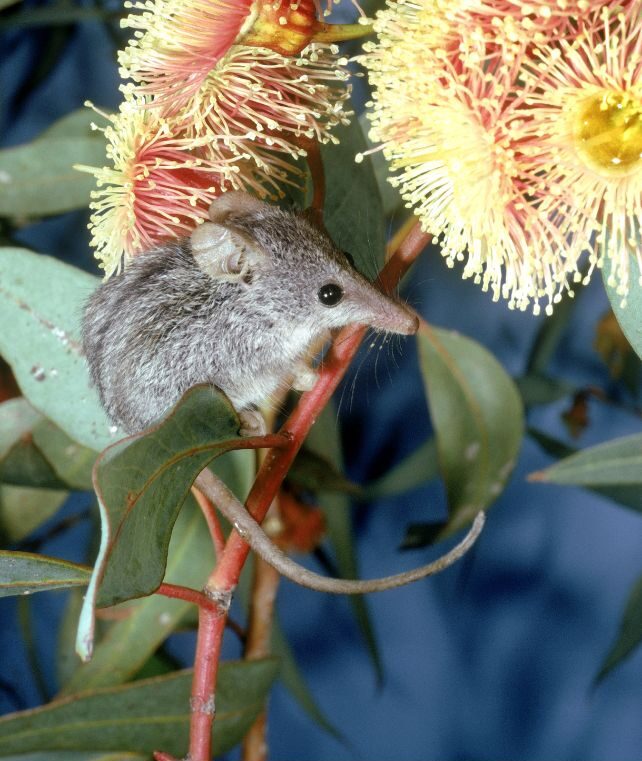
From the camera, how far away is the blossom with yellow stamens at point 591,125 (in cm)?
54

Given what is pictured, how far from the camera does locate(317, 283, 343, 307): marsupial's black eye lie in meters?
0.75

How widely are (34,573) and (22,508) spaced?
0.54 meters

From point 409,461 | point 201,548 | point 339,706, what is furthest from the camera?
point 339,706

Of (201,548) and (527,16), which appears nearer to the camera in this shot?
(527,16)

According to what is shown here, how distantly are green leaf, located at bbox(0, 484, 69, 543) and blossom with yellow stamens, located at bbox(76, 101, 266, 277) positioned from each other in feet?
1.74

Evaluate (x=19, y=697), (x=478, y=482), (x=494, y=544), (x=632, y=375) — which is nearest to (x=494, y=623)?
(x=494, y=544)

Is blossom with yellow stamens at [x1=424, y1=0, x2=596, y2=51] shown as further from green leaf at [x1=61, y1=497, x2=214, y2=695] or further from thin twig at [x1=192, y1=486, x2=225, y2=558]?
green leaf at [x1=61, y1=497, x2=214, y2=695]

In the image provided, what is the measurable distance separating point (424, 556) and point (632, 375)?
514 mm

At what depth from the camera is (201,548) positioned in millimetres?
1011

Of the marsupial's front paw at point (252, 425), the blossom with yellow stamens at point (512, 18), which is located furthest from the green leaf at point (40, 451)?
the blossom with yellow stamens at point (512, 18)

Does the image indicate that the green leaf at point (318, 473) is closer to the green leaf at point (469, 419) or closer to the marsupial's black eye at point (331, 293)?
the green leaf at point (469, 419)

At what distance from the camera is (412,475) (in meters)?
1.37

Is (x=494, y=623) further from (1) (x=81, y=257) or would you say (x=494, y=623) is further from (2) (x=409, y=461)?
(1) (x=81, y=257)

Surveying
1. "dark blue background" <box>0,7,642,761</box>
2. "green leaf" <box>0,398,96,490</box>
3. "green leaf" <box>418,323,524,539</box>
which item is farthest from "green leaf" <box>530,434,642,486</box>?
"dark blue background" <box>0,7,642,761</box>
